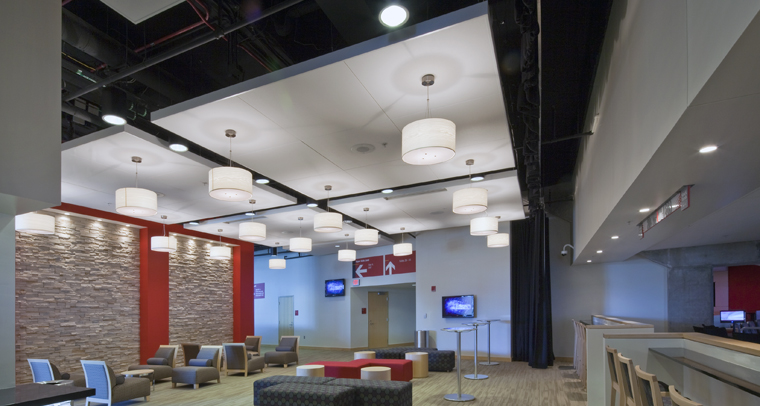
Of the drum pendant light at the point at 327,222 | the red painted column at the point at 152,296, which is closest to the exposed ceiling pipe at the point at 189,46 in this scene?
the drum pendant light at the point at 327,222

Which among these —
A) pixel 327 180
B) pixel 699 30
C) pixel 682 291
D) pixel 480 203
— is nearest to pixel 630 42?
pixel 699 30

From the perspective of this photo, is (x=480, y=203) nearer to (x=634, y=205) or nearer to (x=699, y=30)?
(x=634, y=205)

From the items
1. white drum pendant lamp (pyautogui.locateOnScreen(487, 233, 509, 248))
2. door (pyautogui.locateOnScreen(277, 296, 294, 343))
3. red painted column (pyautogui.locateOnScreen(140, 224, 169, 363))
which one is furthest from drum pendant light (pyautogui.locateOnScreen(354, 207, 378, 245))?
door (pyautogui.locateOnScreen(277, 296, 294, 343))

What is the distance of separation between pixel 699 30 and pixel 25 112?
361 cm

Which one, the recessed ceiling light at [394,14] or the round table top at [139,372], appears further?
the round table top at [139,372]

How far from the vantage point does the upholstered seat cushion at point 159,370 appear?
8875mm

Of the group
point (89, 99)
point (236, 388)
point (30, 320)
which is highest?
point (89, 99)

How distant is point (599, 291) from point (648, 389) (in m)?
8.98

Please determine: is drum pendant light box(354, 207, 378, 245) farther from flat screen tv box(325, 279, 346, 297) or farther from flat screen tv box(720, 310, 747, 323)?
flat screen tv box(720, 310, 747, 323)

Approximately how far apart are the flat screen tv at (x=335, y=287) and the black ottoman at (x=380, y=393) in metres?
11.3

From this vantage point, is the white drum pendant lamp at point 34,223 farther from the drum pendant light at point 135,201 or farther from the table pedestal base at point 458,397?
the table pedestal base at point 458,397

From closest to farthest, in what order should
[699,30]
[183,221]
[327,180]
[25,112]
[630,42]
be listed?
[699,30] → [25,112] → [630,42] → [327,180] → [183,221]

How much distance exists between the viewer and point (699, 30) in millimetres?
2061

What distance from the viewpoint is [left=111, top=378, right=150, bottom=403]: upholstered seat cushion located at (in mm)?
7051
